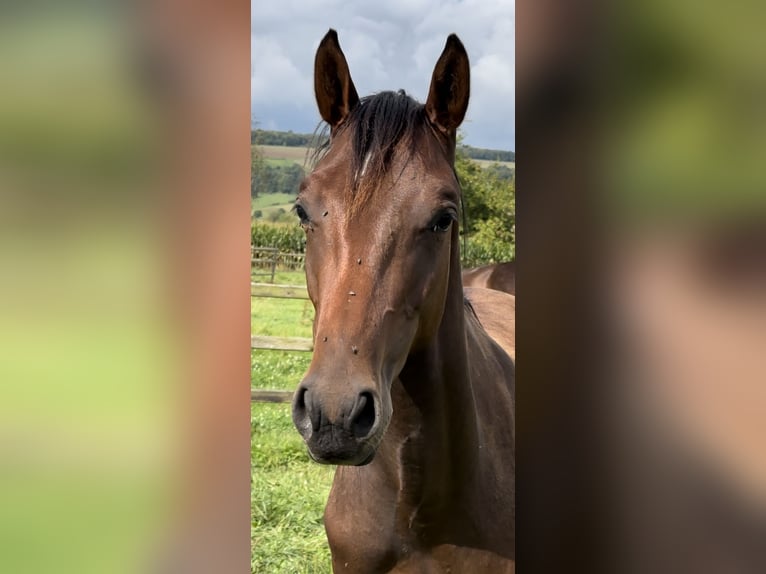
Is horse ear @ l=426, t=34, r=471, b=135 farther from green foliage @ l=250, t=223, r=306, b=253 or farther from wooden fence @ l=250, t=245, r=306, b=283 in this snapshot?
green foliage @ l=250, t=223, r=306, b=253

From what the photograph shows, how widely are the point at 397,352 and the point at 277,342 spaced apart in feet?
16.3

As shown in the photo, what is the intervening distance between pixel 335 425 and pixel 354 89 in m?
0.92

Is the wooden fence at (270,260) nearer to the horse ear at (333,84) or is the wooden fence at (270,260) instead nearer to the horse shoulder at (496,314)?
the horse shoulder at (496,314)

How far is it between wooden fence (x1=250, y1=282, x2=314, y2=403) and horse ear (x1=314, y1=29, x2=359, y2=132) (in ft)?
11.0

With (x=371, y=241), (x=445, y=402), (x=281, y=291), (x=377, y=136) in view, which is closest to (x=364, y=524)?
(x=445, y=402)

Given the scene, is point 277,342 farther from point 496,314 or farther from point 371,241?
point 371,241

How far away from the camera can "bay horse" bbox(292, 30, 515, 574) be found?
4.20 feet

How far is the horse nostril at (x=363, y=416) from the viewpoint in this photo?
1.22m

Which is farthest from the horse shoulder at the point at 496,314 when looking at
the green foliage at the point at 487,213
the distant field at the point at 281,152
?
the green foliage at the point at 487,213

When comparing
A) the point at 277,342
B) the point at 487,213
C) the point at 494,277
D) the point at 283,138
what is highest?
the point at 283,138

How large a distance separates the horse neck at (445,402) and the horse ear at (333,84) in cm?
45

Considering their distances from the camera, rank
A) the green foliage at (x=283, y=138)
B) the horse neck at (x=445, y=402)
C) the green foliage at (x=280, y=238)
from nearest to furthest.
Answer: the horse neck at (x=445, y=402) < the green foliage at (x=283, y=138) < the green foliage at (x=280, y=238)

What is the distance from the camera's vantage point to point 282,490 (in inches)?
166
